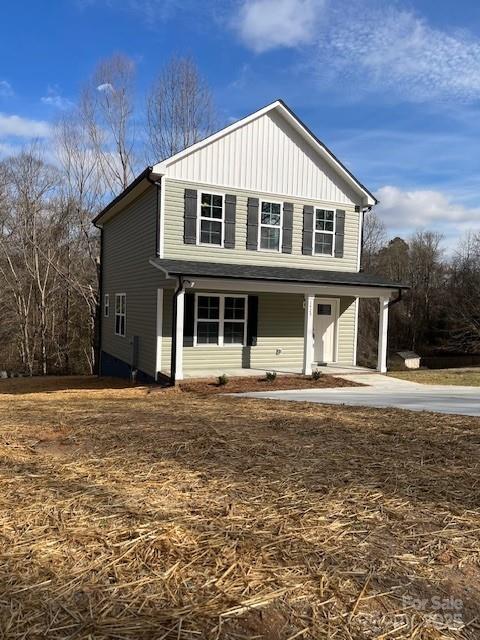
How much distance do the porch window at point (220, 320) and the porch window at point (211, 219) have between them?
1557mm

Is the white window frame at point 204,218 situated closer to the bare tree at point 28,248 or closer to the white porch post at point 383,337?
the white porch post at point 383,337

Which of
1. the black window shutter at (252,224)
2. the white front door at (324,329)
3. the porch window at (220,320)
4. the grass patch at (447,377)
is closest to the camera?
the grass patch at (447,377)

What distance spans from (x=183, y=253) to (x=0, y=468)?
991 centimetres

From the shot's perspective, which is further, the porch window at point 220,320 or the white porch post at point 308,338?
the porch window at point 220,320

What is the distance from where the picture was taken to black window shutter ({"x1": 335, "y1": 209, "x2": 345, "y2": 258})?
1541 cm

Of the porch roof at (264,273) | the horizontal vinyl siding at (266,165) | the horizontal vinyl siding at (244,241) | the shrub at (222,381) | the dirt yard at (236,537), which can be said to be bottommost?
the shrub at (222,381)

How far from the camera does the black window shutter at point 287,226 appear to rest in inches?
574

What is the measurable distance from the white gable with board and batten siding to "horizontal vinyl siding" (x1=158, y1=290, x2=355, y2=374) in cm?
310

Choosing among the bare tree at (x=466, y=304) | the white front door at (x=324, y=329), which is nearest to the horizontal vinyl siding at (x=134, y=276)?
the white front door at (x=324, y=329)

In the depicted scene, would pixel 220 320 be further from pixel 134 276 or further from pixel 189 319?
pixel 134 276

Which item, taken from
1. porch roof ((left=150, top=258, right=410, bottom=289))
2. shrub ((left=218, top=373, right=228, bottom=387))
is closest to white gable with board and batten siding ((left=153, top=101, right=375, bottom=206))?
porch roof ((left=150, top=258, right=410, bottom=289))

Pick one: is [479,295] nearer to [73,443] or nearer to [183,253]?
[183,253]

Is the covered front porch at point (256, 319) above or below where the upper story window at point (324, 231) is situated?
below

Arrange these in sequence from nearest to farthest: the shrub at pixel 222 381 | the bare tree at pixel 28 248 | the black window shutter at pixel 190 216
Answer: the shrub at pixel 222 381 → the black window shutter at pixel 190 216 → the bare tree at pixel 28 248
